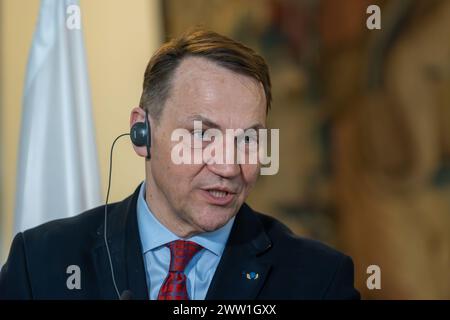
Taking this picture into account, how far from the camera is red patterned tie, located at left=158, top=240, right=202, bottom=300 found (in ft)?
5.42

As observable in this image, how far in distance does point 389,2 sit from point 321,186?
32.9 inches

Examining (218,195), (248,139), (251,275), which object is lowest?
(251,275)

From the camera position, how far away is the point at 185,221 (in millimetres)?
1719

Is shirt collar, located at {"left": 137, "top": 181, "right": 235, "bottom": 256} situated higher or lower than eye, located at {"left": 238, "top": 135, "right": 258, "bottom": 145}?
lower

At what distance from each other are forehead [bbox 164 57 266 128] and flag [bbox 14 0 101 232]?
61 cm

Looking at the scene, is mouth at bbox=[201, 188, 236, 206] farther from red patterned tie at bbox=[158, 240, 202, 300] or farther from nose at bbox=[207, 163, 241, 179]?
red patterned tie at bbox=[158, 240, 202, 300]

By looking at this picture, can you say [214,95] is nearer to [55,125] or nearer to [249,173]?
[249,173]

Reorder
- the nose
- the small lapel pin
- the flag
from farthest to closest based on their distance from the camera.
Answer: the flag, the small lapel pin, the nose

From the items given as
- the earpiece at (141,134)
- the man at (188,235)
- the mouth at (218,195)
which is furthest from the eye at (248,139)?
the earpiece at (141,134)

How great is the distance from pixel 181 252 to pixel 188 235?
0.05m

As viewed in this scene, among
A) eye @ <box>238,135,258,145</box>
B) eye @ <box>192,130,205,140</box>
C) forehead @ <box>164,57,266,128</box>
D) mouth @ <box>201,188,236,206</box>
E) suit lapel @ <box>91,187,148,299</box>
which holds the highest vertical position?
forehead @ <box>164,57,266,128</box>

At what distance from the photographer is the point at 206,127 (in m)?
1.63

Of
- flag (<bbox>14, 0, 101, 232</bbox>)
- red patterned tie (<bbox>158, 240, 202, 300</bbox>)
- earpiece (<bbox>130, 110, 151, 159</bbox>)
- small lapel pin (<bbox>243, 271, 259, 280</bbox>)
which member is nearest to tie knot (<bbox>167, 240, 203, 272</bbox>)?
red patterned tie (<bbox>158, 240, 202, 300</bbox>)

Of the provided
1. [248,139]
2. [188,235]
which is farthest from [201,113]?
[188,235]
